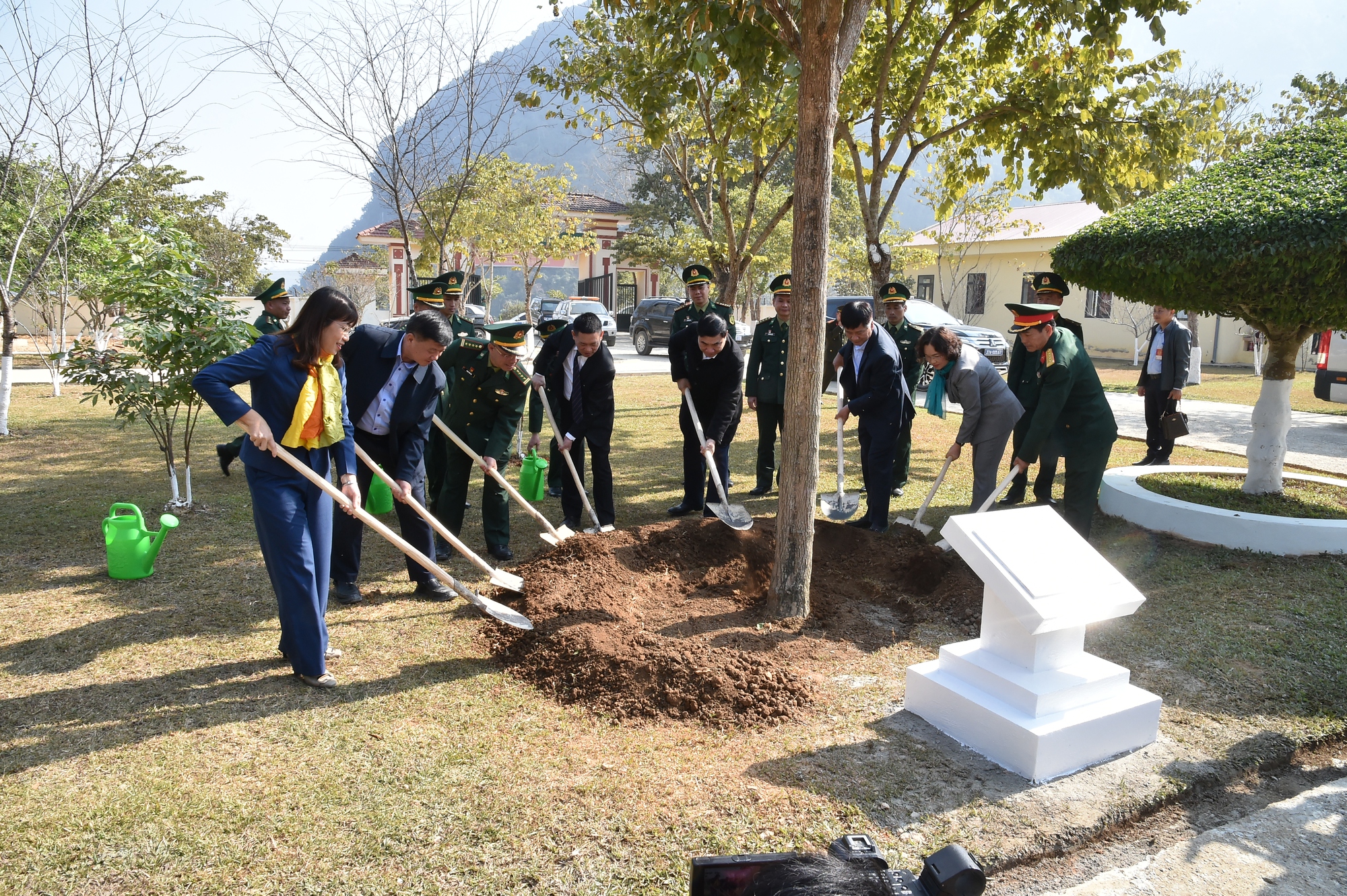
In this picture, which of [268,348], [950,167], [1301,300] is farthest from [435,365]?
[950,167]

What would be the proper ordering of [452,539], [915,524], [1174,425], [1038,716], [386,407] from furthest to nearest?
1. [1174,425]
2. [915,524]
3. [386,407]
4. [452,539]
5. [1038,716]

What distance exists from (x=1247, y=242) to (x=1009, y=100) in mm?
4050

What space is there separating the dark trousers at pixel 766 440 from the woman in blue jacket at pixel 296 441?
4451mm

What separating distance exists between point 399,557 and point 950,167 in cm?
797

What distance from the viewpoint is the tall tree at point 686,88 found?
17.1 ft

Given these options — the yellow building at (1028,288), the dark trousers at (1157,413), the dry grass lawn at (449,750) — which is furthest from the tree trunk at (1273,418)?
the yellow building at (1028,288)

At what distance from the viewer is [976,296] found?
28.1 m

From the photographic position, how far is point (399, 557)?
19.0ft

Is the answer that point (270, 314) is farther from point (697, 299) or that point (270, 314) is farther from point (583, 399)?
point (697, 299)

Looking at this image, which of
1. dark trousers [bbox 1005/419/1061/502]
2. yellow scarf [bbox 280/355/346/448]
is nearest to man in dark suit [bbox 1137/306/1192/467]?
dark trousers [bbox 1005/419/1061/502]

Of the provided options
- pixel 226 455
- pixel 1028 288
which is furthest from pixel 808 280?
pixel 1028 288

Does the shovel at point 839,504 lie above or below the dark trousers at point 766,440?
below

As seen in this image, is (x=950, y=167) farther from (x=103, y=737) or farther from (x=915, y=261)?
(x=915, y=261)

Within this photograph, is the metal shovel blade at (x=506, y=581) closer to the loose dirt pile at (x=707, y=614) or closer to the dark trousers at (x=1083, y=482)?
the loose dirt pile at (x=707, y=614)
